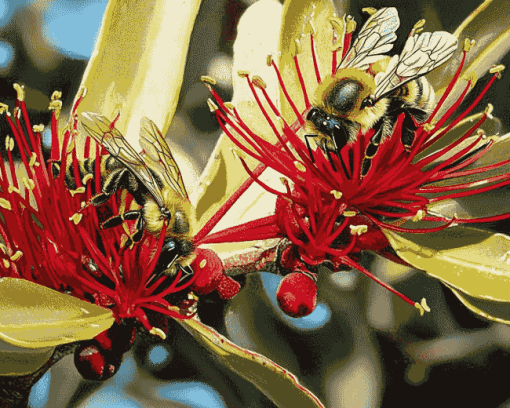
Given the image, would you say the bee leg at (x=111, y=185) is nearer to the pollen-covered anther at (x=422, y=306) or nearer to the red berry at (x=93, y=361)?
the red berry at (x=93, y=361)

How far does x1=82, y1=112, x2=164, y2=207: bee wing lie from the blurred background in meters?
0.33

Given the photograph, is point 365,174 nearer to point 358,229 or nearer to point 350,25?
point 358,229

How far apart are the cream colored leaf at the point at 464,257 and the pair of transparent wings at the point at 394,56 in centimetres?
18


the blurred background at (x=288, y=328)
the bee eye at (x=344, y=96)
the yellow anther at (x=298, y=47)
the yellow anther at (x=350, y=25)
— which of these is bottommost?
the blurred background at (x=288, y=328)

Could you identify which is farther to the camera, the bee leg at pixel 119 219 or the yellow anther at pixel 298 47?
the yellow anther at pixel 298 47

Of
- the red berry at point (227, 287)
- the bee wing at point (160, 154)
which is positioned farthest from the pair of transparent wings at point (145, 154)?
the red berry at point (227, 287)

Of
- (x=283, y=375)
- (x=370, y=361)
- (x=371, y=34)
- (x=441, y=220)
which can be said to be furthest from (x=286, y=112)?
(x=370, y=361)

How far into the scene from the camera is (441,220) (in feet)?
2.11

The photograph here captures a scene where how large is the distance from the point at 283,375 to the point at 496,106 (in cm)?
61

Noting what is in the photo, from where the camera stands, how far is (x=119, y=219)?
0.56 meters

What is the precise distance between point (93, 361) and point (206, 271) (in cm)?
16

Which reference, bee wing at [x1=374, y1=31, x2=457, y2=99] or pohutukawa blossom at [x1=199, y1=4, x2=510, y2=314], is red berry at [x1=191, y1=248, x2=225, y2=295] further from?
bee wing at [x1=374, y1=31, x2=457, y2=99]

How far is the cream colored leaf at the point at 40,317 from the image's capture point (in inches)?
16.5

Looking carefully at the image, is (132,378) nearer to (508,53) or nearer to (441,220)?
(441,220)
